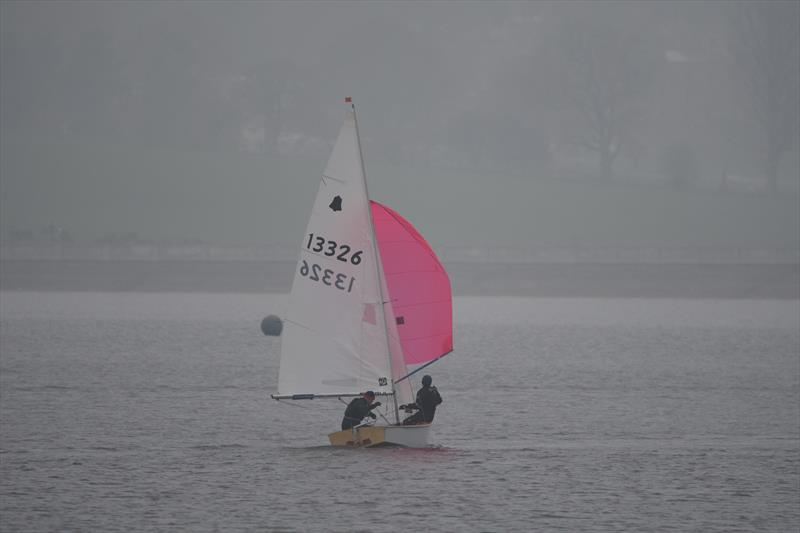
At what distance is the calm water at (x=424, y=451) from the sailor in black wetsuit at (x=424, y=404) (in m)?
1.39

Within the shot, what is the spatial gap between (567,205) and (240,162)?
4296cm

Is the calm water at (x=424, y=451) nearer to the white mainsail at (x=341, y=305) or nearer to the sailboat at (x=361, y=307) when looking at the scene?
the sailboat at (x=361, y=307)

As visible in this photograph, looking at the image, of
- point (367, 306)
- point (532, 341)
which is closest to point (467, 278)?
point (532, 341)

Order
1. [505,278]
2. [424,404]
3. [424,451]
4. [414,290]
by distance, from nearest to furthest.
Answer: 1. [424,404]
2. [414,290]
3. [424,451]
4. [505,278]

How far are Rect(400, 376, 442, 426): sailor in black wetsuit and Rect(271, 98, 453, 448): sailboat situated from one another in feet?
1.07

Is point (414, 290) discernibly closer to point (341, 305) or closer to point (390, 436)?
point (341, 305)

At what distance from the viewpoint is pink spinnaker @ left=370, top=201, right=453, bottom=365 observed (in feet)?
128

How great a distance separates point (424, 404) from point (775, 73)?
15472 cm

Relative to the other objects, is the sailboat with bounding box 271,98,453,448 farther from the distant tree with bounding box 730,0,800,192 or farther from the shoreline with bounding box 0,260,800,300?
the distant tree with bounding box 730,0,800,192

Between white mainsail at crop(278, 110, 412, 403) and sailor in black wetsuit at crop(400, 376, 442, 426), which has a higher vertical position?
white mainsail at crop(278, 110, 412, 403)

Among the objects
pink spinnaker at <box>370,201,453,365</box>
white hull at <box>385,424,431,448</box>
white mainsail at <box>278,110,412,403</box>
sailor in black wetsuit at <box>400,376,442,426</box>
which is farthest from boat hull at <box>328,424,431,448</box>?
pink spinnaker at <box>370,201,453,365</box>

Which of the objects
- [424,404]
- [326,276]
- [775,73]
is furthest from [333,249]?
[775,73]

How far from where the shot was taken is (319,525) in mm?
32781

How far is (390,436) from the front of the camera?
39.2 meters
